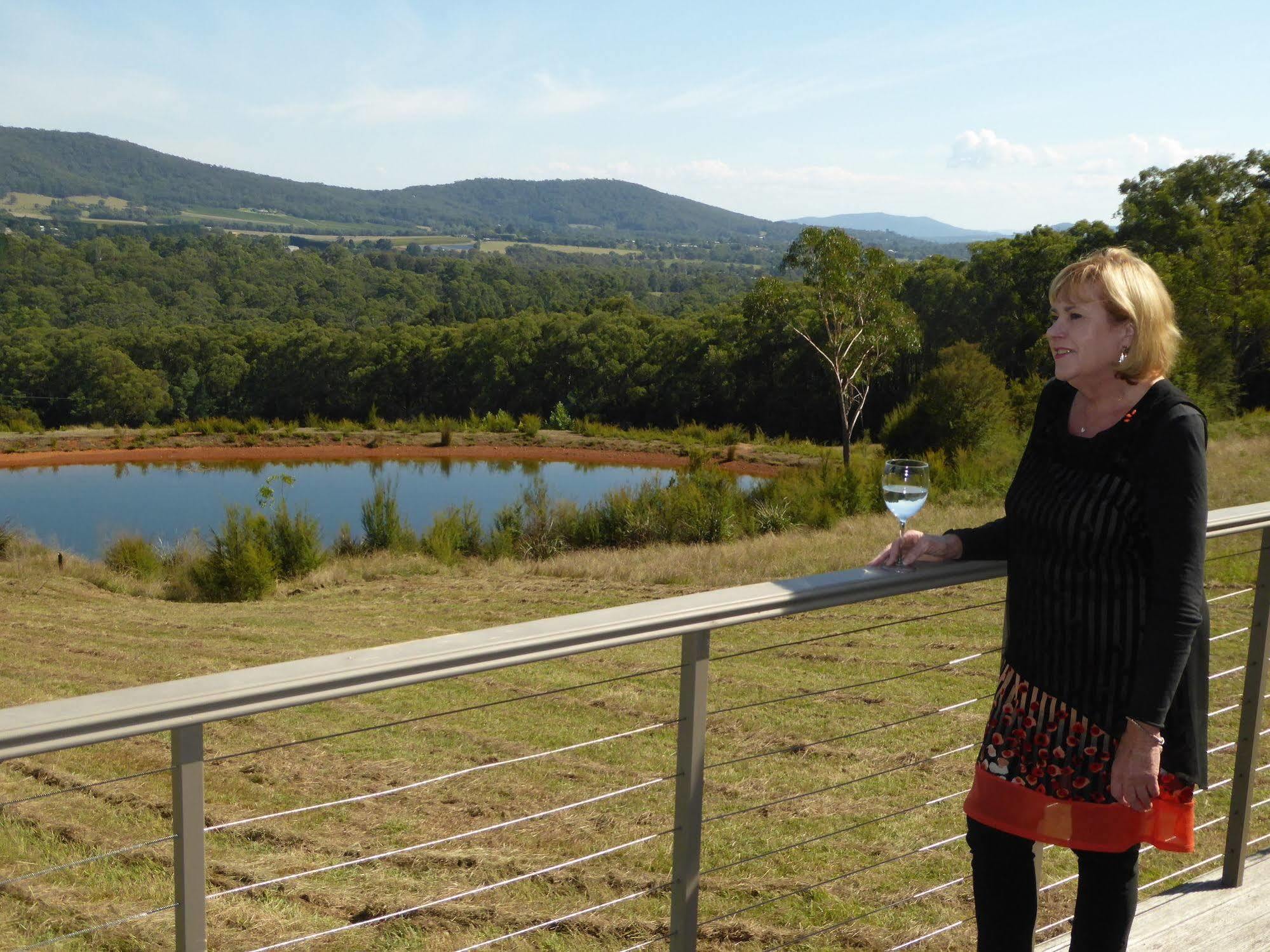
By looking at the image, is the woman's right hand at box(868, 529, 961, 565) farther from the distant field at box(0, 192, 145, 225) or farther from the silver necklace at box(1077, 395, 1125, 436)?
the distant field at box(0, 192, 145, 225)

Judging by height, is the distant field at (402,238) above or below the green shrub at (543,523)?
above

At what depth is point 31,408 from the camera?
3297 cm

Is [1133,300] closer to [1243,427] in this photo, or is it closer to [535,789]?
[535,789]

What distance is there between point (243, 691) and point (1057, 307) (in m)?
1.10

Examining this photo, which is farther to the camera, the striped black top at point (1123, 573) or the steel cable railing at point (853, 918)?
the steel cable railing at point (853, 918)

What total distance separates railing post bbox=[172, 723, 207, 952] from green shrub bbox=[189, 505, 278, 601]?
32.5 feet

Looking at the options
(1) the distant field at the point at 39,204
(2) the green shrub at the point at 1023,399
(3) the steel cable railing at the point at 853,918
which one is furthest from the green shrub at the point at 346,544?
(1) the distant field at the point at 39,204

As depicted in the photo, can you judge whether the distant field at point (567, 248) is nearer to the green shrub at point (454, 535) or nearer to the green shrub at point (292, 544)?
the green shrub at point (454, 535)

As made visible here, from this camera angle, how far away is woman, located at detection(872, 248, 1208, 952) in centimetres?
137

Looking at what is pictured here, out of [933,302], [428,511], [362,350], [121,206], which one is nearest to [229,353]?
[362,350]

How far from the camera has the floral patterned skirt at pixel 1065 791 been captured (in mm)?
1468

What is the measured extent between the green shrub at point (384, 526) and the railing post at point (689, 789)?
37.3ft

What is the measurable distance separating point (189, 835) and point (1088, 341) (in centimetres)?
118

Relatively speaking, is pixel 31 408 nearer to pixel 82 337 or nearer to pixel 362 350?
pixel 82 337
